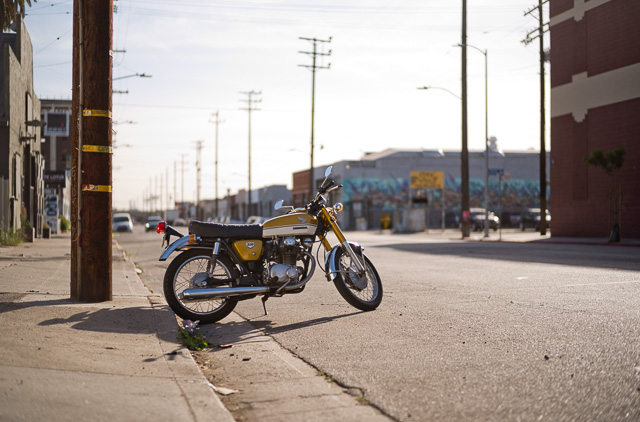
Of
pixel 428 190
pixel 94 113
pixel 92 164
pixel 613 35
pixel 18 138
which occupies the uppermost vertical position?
pixel 613 35

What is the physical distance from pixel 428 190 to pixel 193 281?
67703 mm

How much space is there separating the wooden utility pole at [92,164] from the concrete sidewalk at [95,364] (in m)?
0.38

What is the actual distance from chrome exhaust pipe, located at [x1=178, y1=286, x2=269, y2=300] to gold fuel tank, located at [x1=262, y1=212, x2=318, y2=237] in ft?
2.03

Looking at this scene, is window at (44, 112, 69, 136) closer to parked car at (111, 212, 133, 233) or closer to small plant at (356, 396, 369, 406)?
parked car at (111, 212, 133, 233)

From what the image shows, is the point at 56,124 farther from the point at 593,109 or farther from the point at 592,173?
the point at 592,173

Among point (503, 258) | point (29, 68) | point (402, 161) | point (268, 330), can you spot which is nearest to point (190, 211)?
point (402, 161)

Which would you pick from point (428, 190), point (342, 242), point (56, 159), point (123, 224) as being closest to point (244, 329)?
point (342, 242)

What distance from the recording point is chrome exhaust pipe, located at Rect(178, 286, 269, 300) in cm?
705

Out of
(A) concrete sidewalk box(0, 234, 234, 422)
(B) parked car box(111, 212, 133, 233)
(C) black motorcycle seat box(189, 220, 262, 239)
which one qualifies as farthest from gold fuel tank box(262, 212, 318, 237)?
(B) parked car box(111, 212, 133, 233)

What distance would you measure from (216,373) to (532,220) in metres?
56.0

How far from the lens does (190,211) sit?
14325 cm

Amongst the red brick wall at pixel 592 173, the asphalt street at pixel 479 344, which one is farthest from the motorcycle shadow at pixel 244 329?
the red brick wall at pixel 592 173

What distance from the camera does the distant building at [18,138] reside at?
78.7 feet

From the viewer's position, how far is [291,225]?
7590mm
